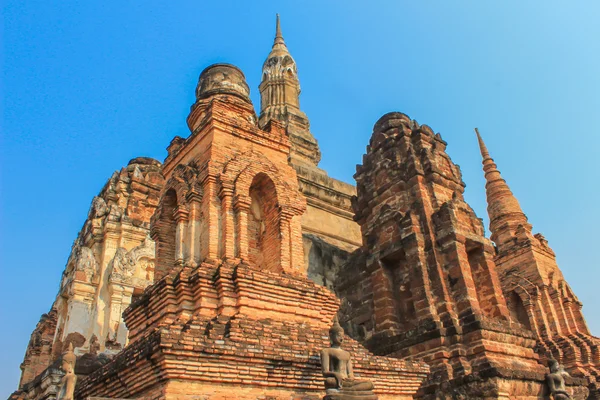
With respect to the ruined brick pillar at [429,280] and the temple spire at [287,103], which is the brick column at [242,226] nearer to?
the ruined brick pillar at [429,280]

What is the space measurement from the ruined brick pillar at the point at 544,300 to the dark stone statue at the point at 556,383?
5.97 metres

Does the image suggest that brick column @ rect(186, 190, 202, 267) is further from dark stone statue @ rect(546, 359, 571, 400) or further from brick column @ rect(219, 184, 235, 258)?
dark stone statue @ rect(546, 359, 571, 400)

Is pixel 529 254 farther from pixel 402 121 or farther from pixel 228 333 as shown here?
pixel 228 333

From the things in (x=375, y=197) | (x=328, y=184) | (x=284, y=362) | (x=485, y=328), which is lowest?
(x=284, y=362)

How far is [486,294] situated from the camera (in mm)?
12508

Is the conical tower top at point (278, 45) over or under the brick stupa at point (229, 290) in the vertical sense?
over

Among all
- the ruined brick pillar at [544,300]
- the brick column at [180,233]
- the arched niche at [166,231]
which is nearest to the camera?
the brick column at [180,233]

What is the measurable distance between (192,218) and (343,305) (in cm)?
547

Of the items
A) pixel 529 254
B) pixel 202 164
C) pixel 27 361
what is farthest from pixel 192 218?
pixel 529 254

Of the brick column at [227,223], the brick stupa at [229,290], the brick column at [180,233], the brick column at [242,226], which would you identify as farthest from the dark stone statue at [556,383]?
the brick column at [180,233]

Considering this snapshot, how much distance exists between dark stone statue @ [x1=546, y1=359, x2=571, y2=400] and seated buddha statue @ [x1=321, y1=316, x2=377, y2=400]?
18.3 ft

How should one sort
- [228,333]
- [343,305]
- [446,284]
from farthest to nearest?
[343,305] → [446,284] → [228,333]

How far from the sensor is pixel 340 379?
740cm

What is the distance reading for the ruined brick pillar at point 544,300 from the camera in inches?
707
